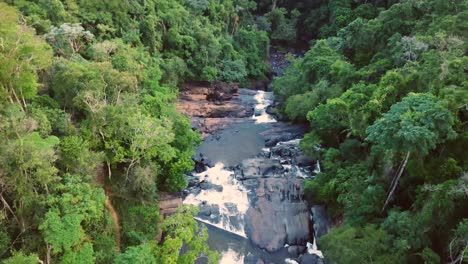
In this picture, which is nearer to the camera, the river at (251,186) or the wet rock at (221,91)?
the river at (251,186)

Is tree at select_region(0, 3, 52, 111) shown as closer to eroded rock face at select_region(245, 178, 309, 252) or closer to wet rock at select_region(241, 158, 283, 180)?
eroded rock face at select_region(245, 178, 309, 252)

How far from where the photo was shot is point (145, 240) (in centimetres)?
2038

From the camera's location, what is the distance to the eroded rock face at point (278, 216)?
78.5ft

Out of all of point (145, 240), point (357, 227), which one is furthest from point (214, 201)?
point (357, 227)

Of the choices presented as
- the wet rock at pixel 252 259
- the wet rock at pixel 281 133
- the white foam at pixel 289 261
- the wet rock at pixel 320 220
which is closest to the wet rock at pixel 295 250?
the white foam at pixel 289 261

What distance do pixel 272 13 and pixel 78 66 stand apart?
4018cm

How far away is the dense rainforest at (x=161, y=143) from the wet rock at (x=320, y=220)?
19.5 inches

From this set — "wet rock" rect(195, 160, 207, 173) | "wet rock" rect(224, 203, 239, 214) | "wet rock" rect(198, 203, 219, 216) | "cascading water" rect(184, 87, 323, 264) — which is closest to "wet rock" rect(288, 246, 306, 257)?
"cascading water" rect(184, 87, 323, 264)

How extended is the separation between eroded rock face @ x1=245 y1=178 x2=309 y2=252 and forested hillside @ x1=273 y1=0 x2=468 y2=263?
1388mm

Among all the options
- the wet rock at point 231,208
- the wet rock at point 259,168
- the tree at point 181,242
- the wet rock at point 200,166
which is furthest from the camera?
the wet rock at point 200,166

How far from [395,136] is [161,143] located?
Answer: 12.0 metres

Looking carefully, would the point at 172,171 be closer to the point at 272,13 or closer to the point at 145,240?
the point at 145,240

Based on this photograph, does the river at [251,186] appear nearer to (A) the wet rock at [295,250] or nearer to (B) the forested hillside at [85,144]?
(A) the wet rock at [295,250]

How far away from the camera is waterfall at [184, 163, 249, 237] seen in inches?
987
